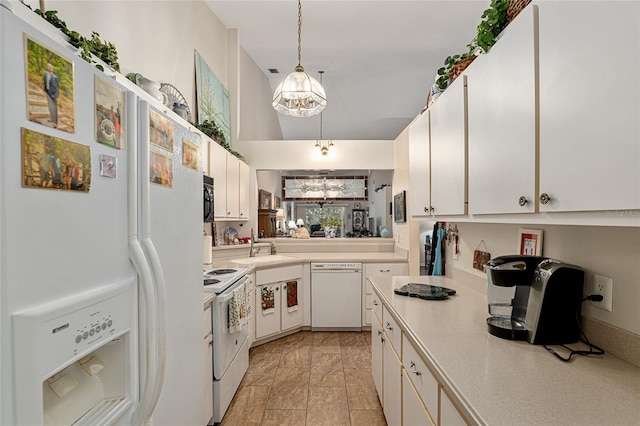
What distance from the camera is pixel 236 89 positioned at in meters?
4.33

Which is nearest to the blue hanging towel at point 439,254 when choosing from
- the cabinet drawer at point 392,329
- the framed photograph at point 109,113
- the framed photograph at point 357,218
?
the cabinet drawer at point 392,329

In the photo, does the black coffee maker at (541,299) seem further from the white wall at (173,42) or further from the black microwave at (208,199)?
the white wall at (173,42)

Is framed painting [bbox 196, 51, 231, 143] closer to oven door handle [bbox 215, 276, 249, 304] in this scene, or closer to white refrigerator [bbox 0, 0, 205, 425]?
oven door handle [bbox 215, 276, 249, 304]

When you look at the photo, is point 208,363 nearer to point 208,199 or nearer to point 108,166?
point 208,199

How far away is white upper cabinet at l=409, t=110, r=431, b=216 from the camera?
2.21 meters

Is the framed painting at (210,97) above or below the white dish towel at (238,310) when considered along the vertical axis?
above

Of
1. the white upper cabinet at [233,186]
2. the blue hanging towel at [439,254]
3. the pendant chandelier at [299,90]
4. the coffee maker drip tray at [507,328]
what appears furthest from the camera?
the white upper cabinet at [233,186]

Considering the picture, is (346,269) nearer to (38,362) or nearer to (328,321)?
(328,321)

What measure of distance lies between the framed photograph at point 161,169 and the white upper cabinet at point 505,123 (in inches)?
50.6

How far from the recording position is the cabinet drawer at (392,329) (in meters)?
1.78

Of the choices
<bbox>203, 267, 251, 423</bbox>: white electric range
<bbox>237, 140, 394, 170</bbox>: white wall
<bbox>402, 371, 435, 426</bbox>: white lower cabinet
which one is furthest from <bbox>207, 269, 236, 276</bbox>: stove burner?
<bbox>237, 140, 394, 170</bbox>: white wall

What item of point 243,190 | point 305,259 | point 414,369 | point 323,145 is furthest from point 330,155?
point 414,369

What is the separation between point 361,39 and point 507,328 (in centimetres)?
398

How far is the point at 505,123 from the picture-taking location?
1265mm
